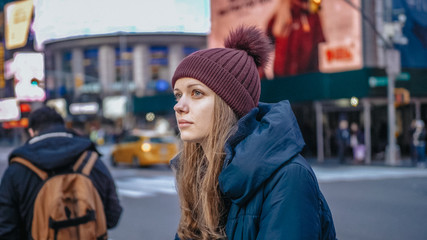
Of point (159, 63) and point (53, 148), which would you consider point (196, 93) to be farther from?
point (159, 63)

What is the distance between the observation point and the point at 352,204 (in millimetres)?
10047

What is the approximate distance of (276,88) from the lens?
22.6 m

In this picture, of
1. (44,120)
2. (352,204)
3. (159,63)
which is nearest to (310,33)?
(352,204)

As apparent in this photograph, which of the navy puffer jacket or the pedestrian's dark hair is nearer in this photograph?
the navy puffer jacket

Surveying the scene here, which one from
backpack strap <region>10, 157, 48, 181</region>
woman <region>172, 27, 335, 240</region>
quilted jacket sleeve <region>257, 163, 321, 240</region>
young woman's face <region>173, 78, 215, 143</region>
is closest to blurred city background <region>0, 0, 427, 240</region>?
woman <region>172, 27, 335, 240</region>

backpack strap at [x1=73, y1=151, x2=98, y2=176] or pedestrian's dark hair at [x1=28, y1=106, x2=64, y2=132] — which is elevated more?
pedestrian's dark hair at [x1=28, y1=106, x2=64, y2=132]

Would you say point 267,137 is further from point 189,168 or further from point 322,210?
point 189,168

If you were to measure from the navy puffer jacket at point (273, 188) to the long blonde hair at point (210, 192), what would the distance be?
120 millimetres

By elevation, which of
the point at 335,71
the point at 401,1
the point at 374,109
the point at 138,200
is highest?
the point at 401,1

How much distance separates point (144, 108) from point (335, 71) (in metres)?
15.0

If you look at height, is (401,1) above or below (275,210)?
above

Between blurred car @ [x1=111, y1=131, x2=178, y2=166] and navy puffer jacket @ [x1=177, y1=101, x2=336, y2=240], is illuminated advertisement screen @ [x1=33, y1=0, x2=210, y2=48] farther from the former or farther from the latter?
blurred car @ [x1=111, y1=131, x2=178, y2=166]

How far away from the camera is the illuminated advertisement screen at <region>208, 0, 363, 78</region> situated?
20.8 metres

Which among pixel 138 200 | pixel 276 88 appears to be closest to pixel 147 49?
pixel 276 88
